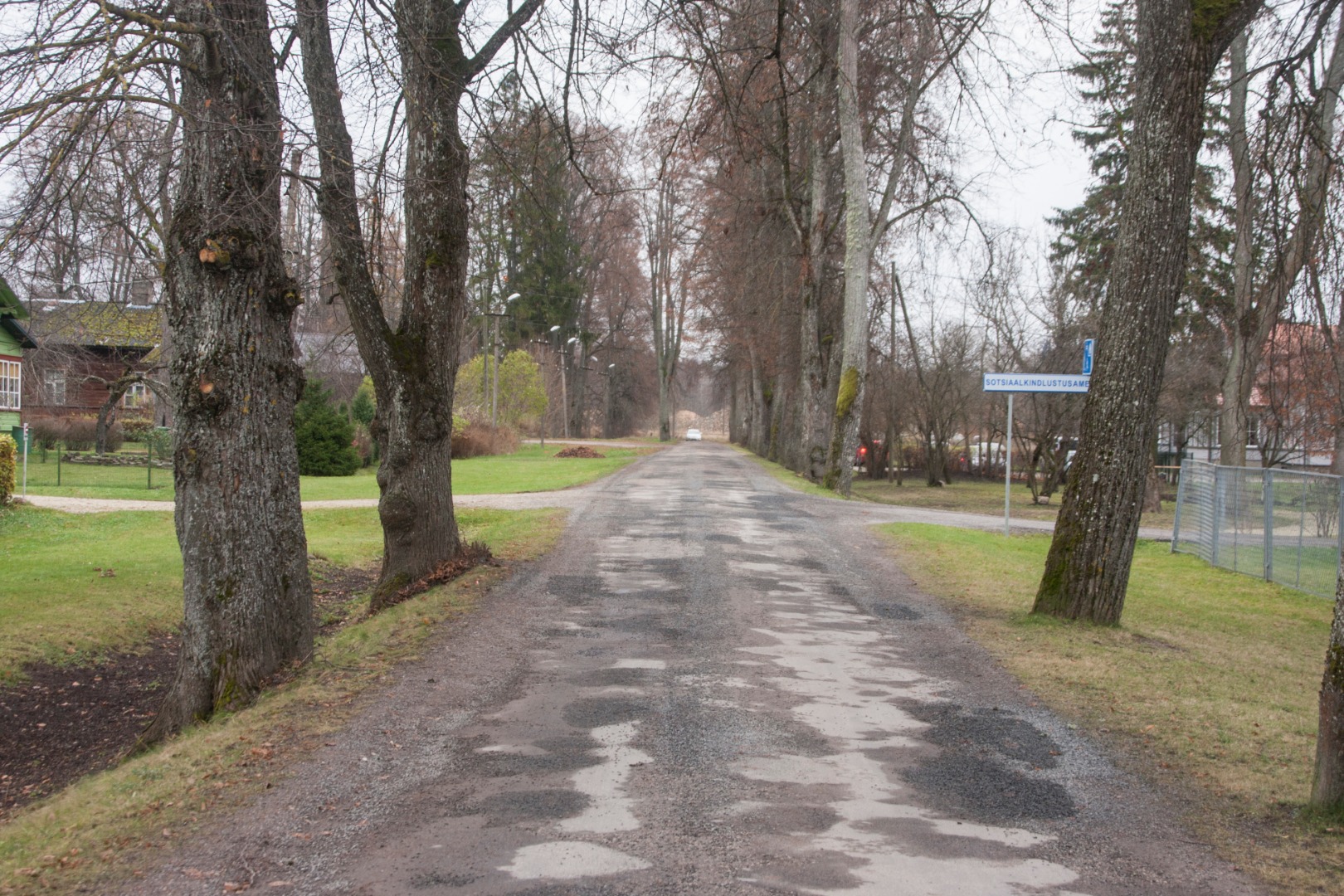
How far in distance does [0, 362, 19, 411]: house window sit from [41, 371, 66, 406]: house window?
3.98m

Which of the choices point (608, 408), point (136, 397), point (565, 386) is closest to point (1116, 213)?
point (136, 397)

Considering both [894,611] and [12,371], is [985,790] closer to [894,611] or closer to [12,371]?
[894,611]

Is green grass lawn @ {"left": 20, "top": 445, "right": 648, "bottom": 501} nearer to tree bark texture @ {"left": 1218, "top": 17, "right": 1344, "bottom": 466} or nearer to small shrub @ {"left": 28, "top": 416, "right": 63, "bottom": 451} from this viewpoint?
small shrub @ {"left": 28, "top": 416, "right": 63, "bottom": 451}

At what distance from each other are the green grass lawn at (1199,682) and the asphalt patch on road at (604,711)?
2.57 meters

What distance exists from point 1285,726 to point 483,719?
472 cm

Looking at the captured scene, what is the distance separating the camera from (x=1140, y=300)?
8398mm

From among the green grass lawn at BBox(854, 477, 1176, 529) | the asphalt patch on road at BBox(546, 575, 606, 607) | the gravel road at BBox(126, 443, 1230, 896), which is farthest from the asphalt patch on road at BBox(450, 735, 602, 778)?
the green grass lawn at BBox(854, 477, 1176, 529)

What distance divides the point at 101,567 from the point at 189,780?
848cm

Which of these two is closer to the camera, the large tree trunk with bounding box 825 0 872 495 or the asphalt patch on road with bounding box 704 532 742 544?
the asphalt patch on road with bounding box 704 532 742 544

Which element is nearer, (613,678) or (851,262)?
(613,678)

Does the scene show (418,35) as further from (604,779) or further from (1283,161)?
(1283,161)

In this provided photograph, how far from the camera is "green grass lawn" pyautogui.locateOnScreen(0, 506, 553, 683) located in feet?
30.6

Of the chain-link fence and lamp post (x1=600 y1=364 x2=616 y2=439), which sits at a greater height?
lamp post (x1=600 y1=364 x2=616 y2=439)

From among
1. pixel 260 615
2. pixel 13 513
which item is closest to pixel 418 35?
pixel 260 615
